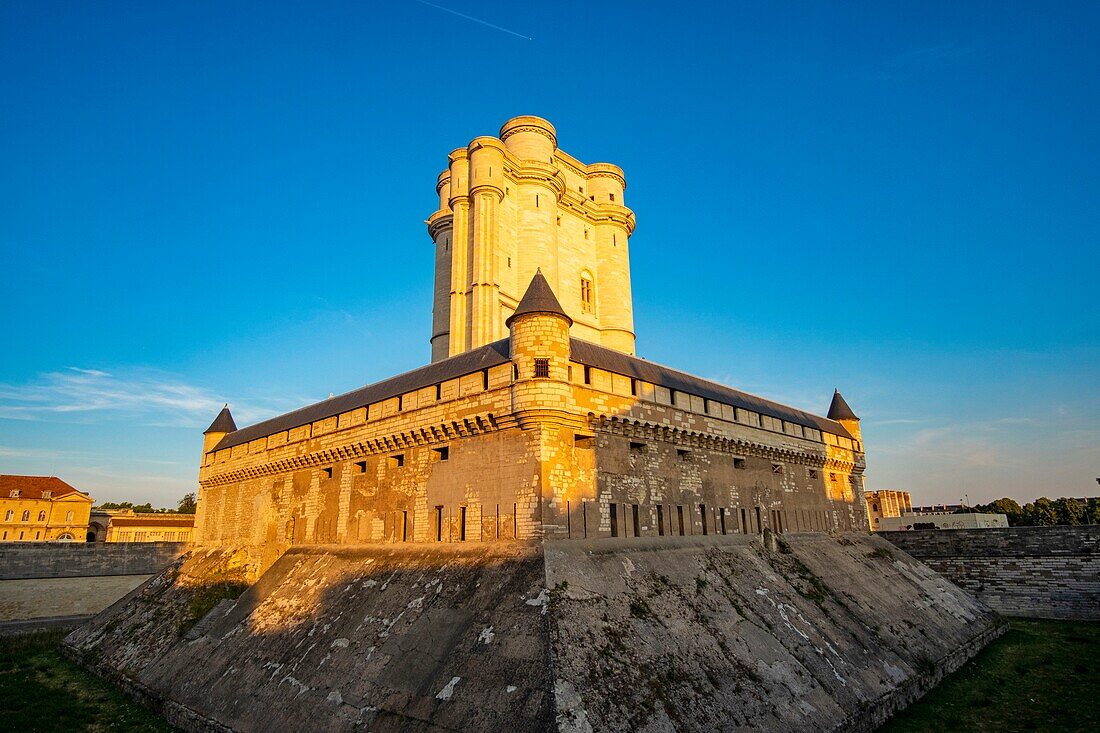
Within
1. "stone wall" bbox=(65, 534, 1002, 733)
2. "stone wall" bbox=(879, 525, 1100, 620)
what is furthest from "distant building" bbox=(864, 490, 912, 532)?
"stone wall" bbox=(65, 534, 1002, 733)

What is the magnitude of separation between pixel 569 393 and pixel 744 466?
10452 millimetres

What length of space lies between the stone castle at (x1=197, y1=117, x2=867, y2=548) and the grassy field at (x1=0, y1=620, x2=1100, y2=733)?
7.27m

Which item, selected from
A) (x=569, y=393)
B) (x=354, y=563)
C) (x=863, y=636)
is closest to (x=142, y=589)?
(x=354, y=563)

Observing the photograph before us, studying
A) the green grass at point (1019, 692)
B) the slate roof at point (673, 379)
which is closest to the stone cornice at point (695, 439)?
the slate roof at point (673, 379)

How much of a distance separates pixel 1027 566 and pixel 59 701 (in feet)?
130

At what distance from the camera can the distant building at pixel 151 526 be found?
47438 millimetres

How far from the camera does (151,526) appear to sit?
173 ft

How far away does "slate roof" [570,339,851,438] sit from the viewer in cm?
1734

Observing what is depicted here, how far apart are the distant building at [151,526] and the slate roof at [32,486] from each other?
195 inches

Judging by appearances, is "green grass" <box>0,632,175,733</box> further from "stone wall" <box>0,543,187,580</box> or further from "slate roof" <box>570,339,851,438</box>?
"slate roof" <box>570,339,851,438</box>

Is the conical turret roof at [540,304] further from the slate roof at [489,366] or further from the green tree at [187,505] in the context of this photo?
the green tree at [187,505]

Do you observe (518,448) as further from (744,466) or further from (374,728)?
(744,466)

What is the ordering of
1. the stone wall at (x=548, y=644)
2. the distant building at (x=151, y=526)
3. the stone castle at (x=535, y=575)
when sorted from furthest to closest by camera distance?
1. the distant building at (x=151, y=526)
2. the stone castle at (x=535, y=575)
3. the stone wall at (x=548, y=644)

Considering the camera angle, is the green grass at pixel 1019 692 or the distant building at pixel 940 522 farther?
the distant building at pixel 940 522
